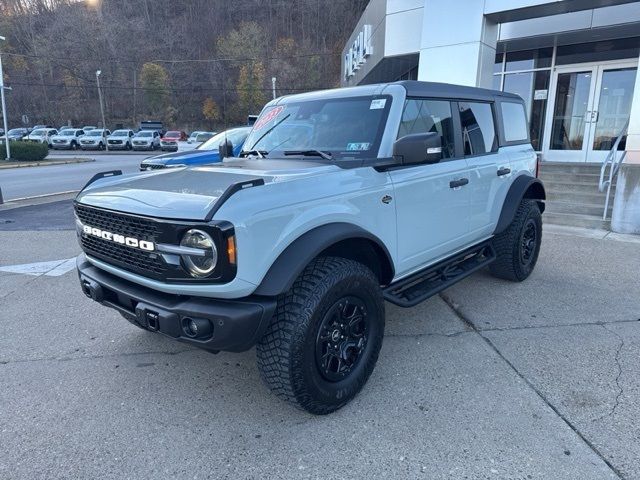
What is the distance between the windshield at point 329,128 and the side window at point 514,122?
2.08 metres

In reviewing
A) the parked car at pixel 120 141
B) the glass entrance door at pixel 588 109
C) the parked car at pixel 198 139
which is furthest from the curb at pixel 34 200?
the parked car at pixel 120 141

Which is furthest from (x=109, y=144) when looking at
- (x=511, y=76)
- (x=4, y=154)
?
(x=511, y=76)

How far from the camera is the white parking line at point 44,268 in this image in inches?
219

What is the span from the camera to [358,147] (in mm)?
3311

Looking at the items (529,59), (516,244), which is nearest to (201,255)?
(516,244)

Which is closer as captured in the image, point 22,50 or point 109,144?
point 109,144

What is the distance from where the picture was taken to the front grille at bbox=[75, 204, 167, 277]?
2.49m

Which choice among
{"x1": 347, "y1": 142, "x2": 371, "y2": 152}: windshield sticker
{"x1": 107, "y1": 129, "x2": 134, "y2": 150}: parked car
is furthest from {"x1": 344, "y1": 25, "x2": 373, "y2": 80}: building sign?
{"x1": 107, "y1": 129, "x2": 134, "y2": 150}: parked car

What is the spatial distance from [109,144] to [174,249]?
42.3m

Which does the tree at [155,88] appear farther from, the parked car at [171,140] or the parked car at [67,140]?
the parked car at [171,140]

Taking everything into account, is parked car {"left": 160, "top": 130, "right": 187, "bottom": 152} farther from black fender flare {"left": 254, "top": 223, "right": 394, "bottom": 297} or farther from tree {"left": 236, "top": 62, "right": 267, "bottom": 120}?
black fender flare {"left": 254, "top": 223, "right": 394, "bottom": 297}

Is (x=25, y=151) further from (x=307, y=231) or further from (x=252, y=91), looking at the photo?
(x=252, y=91)

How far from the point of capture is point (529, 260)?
17.3 feet

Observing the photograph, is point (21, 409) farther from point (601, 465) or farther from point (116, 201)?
point (601, 465)
